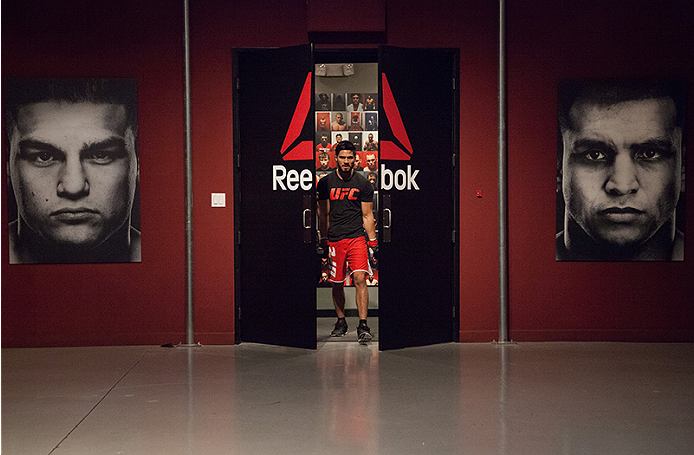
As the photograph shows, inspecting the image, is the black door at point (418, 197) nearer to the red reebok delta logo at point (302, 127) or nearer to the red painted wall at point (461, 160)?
the red reebok delta logo at point (302, 127)

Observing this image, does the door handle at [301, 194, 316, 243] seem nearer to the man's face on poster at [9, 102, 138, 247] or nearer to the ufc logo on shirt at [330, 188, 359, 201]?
the ufc logo on shirt at [330, 188, 359, 201]

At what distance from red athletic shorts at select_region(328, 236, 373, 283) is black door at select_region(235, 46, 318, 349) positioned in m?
0.33

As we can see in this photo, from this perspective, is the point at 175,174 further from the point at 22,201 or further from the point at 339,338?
the point at 339,338

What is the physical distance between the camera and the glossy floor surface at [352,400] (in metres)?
3.37

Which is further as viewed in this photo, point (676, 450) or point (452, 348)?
point (452, 348)

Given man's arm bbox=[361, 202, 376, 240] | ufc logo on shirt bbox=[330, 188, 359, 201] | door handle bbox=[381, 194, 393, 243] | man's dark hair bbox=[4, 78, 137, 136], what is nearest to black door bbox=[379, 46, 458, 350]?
door handle bbox=[381, 194, 393, 243]

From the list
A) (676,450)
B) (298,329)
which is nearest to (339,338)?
(298,329)

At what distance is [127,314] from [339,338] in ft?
6.07

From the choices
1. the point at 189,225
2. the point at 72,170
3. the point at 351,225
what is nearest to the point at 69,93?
the point at 72,170

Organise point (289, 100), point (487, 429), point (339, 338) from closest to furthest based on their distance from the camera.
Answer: point (487, 429) → point (289, 100) → point (339, 338)

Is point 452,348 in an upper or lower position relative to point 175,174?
lower

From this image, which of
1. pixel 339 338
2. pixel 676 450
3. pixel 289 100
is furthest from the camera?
pixel 339 338

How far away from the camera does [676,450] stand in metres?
3.24

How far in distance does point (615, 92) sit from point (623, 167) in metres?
0.65
